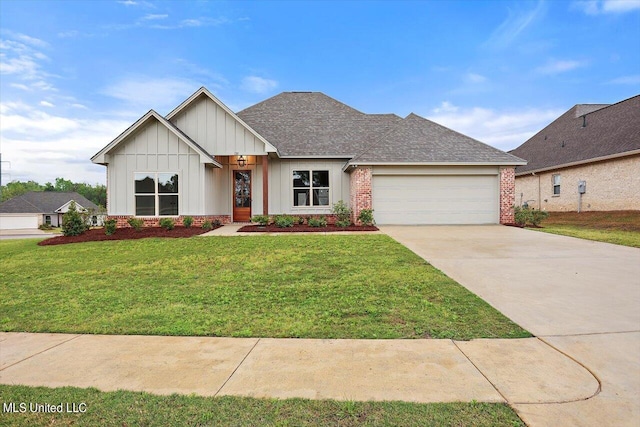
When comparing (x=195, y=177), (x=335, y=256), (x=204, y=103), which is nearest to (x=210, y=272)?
(x=335, y=256)

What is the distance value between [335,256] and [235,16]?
1578 cm

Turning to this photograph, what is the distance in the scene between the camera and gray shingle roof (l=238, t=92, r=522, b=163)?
15.1 m

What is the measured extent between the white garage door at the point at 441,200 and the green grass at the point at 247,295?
6.42 m

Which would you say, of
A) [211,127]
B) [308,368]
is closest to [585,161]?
[211,127]

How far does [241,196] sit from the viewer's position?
16984 millimetres

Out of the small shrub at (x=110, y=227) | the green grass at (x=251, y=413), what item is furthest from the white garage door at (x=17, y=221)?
the green grass at (x=251, y=413)

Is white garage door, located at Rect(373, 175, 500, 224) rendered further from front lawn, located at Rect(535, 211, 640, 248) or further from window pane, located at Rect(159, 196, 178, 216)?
window pane, located at Rect(159, 196, 178, 216)

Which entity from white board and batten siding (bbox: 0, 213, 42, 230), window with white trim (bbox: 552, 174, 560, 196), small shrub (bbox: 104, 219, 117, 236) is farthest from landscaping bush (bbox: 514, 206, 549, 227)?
white board and batten siding (bbox: 0, 213, 42, 230)

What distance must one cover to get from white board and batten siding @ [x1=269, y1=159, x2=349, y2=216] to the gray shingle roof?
21.1 inches

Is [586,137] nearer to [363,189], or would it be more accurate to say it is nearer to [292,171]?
[363,189]

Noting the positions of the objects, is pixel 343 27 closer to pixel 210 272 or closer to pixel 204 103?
pixel 204 103

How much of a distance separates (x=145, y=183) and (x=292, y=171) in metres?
6.76

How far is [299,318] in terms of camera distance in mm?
4211

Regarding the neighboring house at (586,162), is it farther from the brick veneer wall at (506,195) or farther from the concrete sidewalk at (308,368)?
the concrete sidewalk at (308,368)
